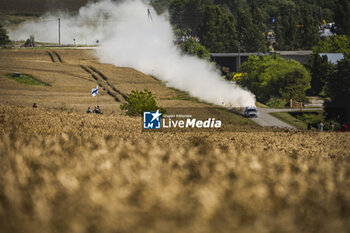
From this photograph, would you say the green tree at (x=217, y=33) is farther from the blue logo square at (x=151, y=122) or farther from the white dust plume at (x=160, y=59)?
the blue logo square at (x=151, y=122)

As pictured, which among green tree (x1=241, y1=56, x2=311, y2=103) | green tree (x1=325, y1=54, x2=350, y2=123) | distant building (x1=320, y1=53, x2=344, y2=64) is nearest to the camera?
green tree (x1=325, y1=54, x2=350, y2=123)

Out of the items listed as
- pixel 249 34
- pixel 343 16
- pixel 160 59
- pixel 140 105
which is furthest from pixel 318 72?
pixel 140 105

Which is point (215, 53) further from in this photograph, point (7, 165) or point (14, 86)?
point (7, 165)

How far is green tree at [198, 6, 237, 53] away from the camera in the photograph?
176875mm

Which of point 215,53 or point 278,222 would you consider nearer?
point 278,222

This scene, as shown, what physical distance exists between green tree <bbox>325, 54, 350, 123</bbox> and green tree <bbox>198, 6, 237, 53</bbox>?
262ft

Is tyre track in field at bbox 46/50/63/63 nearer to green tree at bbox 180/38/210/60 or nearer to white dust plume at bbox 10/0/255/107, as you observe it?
white dust plume at bbox 10/0/255/107

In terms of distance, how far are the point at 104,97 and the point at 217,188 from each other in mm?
72793

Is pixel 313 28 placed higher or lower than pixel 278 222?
higher

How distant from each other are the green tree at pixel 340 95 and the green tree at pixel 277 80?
14.5 m

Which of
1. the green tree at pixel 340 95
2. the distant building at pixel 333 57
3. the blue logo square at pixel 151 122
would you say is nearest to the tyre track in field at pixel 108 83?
the green tree at pixel 340 95

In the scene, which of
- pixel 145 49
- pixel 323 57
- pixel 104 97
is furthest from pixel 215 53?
pixel 104 97

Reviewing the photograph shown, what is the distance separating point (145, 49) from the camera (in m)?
148

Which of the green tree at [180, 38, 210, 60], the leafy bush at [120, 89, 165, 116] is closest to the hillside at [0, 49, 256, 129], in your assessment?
the leafy bush at [120, 89, 165, 116]
